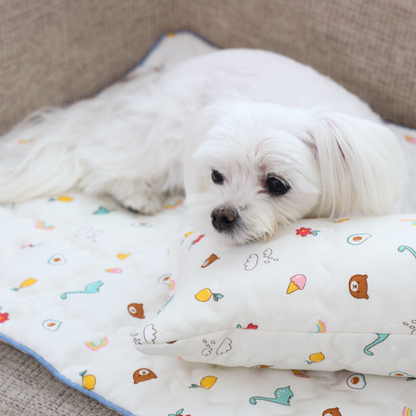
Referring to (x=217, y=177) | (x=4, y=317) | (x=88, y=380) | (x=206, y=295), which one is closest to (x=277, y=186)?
(x=217, y=177)

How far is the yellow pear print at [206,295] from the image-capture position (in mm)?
777

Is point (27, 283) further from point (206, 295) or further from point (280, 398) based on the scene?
point (280, 398)

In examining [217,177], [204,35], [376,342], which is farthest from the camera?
[204,35]

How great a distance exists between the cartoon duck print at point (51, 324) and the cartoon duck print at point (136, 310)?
0.15 meters

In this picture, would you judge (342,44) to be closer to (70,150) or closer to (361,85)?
(361,85)

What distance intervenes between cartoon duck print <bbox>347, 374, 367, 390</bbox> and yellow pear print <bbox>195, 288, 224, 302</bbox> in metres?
0.27

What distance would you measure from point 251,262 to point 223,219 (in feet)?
0.43

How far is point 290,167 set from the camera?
901mm

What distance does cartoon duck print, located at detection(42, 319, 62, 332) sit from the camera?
94cm

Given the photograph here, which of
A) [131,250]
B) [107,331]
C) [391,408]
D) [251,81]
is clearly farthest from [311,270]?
[251,81]

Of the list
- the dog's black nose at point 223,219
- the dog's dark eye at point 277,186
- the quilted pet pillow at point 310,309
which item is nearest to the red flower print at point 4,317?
the quilted pet pillow at point 310,309

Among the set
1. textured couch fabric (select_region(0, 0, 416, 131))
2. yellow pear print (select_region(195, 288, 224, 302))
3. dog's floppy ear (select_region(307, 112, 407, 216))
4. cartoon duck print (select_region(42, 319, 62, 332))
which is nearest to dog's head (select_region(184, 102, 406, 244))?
dog's floppy ear (select_region(307, 112, 407, 216))

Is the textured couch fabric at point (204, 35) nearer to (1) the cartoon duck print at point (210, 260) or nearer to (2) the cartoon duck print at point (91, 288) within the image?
(2) the cartoon duck print at point (91, 288)

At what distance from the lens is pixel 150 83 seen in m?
1.58
